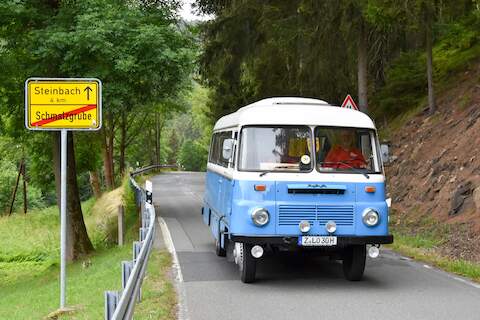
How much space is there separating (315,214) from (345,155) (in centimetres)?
113

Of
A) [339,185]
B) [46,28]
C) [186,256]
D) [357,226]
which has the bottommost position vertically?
[186,256]

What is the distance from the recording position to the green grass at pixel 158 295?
7750 mm

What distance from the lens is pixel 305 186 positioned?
9.12m

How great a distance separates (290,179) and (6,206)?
74.2 metres

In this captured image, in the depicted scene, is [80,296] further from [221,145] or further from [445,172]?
[445,172]

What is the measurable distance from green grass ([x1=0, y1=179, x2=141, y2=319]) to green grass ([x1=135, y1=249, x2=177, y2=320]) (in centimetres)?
59

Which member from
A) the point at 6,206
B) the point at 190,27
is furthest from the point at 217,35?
the point at 6,206

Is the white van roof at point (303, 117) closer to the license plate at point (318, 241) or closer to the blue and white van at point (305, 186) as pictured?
the blue and white van at point (305, 186)

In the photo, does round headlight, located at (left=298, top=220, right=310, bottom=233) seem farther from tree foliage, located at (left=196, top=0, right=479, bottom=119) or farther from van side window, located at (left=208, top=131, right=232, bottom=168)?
tree foliage, located at (left=196, top=0, right=479, bottom=119)

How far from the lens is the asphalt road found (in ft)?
25.9

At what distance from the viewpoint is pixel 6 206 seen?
3029 inches

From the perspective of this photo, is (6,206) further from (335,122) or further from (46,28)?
(335,122)

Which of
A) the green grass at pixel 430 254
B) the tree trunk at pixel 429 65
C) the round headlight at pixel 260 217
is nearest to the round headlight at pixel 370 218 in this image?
the round headlight at pixel 260 217

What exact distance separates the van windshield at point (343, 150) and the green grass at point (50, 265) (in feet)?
12.8
